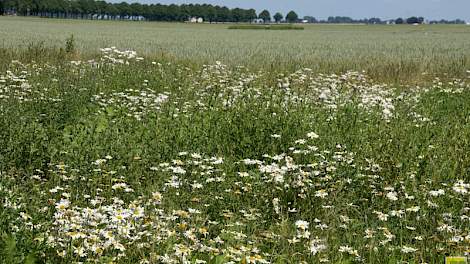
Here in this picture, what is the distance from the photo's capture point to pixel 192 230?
413 centimetres

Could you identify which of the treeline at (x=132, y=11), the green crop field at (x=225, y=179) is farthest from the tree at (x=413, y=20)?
the green crop field at (x=225, y=179)

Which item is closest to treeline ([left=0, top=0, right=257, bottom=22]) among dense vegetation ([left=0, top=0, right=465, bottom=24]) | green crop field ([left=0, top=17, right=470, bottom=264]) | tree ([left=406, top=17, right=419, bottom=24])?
dense vegetation ([left=0, top=0, right=465, bottom=24])

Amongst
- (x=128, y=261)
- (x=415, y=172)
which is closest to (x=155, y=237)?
(x=128, y=261)

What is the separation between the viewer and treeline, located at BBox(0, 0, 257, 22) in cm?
15412

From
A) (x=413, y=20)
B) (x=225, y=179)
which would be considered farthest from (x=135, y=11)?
(x=225, y=179)

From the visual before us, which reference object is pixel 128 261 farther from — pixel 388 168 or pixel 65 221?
pixel 388 168

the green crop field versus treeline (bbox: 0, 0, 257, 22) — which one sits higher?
treeline (bbox: 0, 0, 257, 22)

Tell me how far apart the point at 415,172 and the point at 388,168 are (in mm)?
368

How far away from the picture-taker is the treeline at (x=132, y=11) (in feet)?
506

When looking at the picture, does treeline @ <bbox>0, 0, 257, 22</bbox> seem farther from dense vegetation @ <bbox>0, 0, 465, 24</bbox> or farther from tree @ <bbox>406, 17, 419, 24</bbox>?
tree @ <bbox>406, 17, 419, 24</bbox>

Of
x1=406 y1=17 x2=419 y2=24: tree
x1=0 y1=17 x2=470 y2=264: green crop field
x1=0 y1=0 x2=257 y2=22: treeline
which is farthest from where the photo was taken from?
x1=406 y1=17 x2=419 y2=24: tree

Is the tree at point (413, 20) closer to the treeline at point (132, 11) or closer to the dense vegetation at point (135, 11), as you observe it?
the dense vegetation at point (135, 11)

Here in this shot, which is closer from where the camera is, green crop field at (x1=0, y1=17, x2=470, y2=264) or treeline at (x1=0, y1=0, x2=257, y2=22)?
green crop field at (x1=0, y1=17, x2=470, y2=264)

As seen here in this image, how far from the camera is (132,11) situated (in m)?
186
